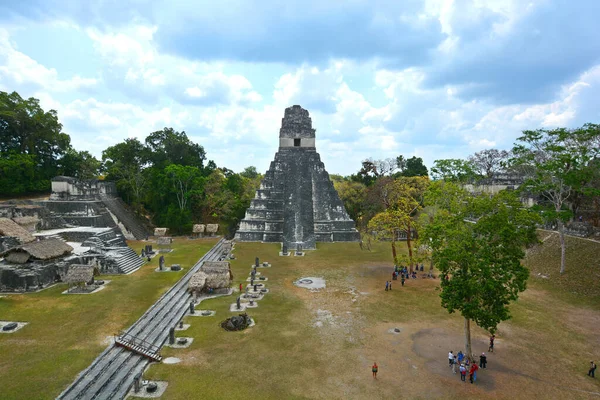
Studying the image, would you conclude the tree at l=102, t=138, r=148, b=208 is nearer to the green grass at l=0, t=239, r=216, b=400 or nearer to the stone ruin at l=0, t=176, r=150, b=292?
the stone ruin at l=0, t=176, r=150, b=292

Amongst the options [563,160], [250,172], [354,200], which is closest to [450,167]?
[563,160]

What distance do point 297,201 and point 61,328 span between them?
2465 cm

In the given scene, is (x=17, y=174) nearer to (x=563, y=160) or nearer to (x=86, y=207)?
(x=86, y=207)

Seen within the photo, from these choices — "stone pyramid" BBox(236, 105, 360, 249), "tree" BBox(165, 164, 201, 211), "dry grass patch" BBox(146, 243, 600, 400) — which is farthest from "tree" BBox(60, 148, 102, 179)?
"dry grass patch" BBox(146, 243, 600, 400)

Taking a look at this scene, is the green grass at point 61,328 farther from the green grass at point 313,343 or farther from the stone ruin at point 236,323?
the stone ruin at point 236,323

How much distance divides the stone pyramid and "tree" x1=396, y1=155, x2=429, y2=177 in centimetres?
1905

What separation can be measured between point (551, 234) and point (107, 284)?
31.5 meters

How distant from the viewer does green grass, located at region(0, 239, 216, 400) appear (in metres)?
10.5

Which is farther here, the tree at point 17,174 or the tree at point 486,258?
the tree at point 17,174

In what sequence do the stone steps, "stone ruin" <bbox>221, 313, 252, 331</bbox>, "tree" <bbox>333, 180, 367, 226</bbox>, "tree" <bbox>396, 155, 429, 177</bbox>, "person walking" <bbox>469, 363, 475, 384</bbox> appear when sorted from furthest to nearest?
"tree" <bbox>396, 155, 429, 177</bbox>, "tree" <bbox>333, 180, 367, 226</bbox>, the stone steps, "stone ruin" <bbox>221, 313, 252, 331</bbox>, "person walking" <bbox>469, 363, 475, 384</bbox>

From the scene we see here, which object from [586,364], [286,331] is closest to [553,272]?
[586,364]

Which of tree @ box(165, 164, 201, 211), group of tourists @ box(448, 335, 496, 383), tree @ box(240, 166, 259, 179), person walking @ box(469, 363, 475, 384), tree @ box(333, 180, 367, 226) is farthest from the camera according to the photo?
tree @ box(240, 166, 259, 179)

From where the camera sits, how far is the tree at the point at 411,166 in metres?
53.0

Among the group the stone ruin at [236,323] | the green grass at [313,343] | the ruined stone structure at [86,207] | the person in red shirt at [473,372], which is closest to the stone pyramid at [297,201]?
the ruined stone structure at [86,207]
